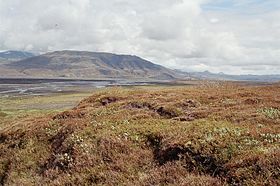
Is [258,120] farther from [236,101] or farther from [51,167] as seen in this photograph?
[51,167]

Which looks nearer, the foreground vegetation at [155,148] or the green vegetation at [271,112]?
the foreground vegetation at [155,148]

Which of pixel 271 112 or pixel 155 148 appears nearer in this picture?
pixel 155 148

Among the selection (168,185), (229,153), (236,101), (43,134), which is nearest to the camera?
(168,185)

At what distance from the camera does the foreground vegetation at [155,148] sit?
11.2 m

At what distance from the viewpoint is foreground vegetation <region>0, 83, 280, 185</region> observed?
11.2m

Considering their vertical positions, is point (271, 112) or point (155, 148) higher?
point (271, 112)

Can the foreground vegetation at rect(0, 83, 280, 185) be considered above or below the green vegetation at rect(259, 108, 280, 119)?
below

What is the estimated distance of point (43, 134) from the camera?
20.7 m

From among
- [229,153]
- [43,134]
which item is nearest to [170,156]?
[229,153]

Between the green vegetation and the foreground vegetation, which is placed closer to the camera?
the foreground vegetation

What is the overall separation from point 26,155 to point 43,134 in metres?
2.39

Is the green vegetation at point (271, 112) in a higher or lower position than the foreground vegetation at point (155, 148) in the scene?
higher

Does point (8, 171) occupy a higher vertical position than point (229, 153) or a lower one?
lower

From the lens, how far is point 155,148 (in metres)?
14.5
